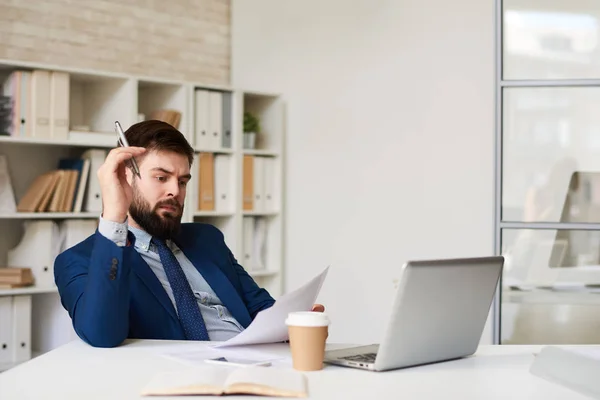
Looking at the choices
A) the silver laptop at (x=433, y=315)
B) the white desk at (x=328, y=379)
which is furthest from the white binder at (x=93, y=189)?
the silver laptop at (x=433, y=315)

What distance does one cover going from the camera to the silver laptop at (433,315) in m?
1.72

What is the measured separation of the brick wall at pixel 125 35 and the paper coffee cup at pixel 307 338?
3058mm

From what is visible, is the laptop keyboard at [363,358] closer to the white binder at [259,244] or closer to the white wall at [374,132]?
the white wall at [374,132]

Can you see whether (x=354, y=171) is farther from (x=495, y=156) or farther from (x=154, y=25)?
(x=154, y=25)

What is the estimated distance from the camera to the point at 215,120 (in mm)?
4816

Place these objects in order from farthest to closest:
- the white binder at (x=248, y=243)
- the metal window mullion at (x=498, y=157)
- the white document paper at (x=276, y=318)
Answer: the white binder at (x=248, y=243)
the metal window mullion at (x=498, y=157)
the white document paper at (x=276, y=318)

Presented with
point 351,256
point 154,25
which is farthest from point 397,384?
point 154,25

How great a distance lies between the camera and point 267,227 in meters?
5.17

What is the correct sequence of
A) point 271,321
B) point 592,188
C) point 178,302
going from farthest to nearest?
point 592,188 → point 178,302 → point 271,321

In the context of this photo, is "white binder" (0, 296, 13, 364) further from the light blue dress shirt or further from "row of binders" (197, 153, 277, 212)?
the light blue dress shirt

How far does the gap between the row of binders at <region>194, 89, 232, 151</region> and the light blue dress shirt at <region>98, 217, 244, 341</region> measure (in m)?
2.17

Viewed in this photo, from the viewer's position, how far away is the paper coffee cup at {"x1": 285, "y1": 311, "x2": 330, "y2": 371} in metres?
1.73

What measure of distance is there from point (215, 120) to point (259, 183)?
49cm

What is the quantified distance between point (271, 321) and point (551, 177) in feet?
8.59
